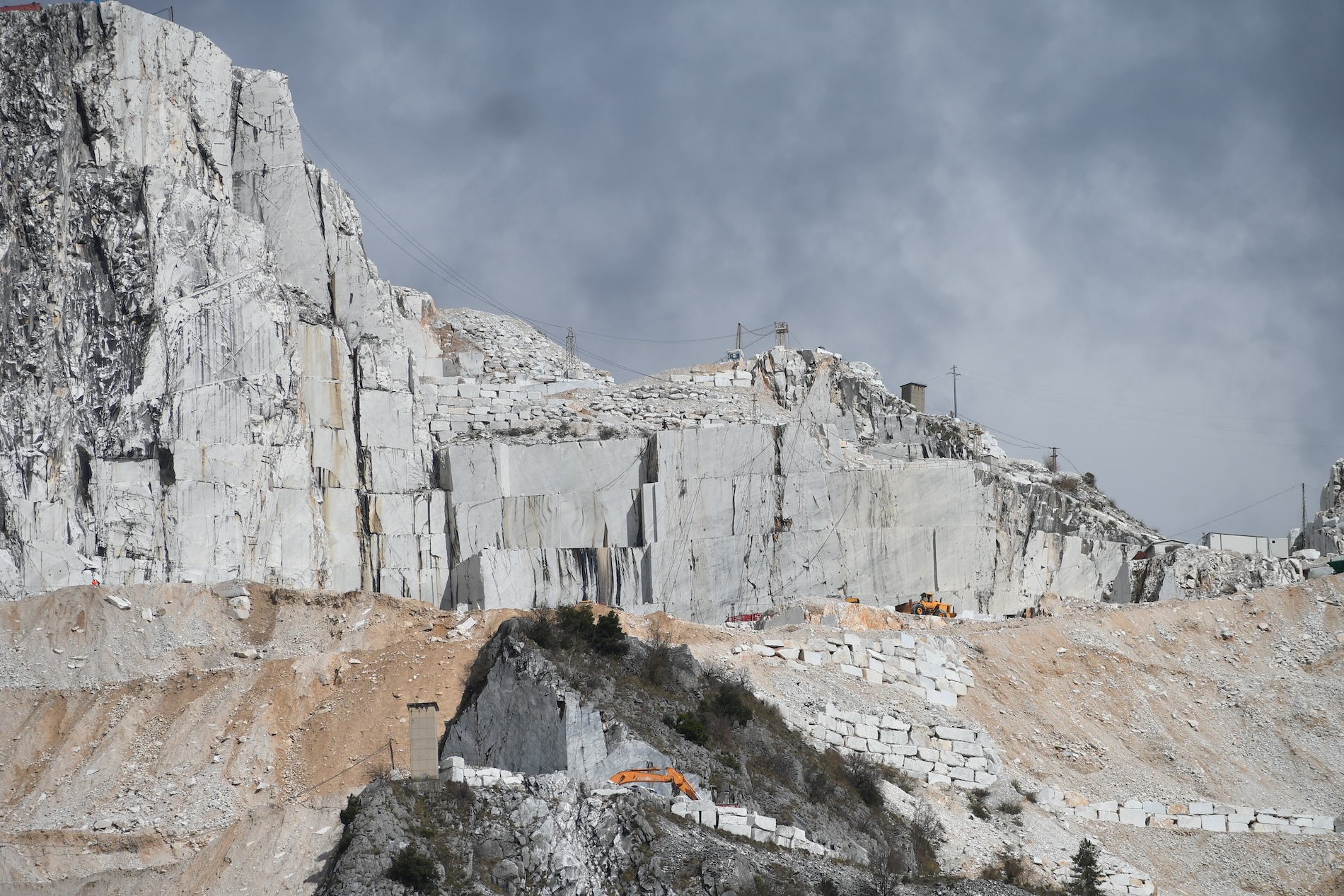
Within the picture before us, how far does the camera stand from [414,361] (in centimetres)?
6244

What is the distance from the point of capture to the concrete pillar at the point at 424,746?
36.2m

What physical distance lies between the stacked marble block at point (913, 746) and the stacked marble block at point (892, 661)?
2.12 meters

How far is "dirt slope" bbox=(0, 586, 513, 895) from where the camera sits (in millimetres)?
39969

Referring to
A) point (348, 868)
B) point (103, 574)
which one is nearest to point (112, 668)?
point (103, 574)

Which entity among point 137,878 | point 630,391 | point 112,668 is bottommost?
point 137,878

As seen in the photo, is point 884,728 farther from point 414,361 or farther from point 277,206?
point 277,206

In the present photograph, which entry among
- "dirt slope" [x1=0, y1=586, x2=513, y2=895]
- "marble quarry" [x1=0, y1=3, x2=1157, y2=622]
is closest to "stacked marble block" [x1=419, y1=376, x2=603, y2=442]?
Result: "marble quarry" [x1=0, y1=3, x2=1157, y2=622]

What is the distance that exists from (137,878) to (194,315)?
2102cm

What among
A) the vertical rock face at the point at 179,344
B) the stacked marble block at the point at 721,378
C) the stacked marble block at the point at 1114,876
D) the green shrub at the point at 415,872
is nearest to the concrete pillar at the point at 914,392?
the stacked marble block at the point at 721,378

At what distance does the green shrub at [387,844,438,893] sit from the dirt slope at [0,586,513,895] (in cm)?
462

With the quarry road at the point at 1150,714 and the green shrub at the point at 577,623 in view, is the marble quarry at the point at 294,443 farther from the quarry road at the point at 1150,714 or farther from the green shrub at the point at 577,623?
the green shrub at the point at 577,623

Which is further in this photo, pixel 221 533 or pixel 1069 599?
pixel 1069 599

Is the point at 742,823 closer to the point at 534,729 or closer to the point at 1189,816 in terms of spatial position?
the point at 534,729

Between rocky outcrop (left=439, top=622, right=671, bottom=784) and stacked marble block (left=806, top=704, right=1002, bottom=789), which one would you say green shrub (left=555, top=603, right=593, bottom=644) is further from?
stacked marble block (left=806, top=704, right=1002, bottom=789)
